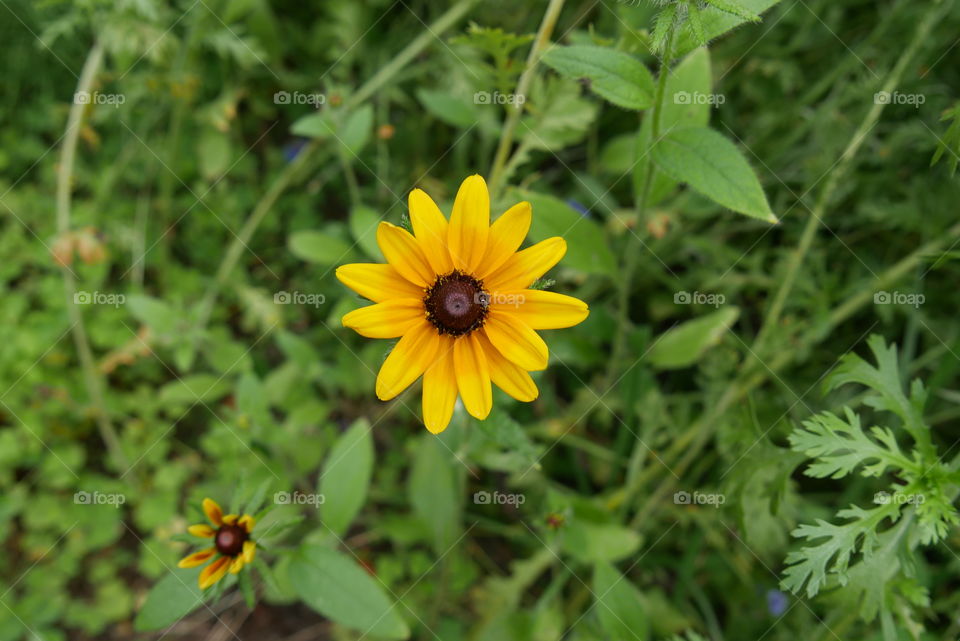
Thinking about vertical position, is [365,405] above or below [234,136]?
below

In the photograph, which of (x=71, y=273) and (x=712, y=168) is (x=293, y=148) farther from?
(x=712, y=168)

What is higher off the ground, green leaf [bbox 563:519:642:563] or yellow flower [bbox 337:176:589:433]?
yellow flower [bbox 337:176:589:433]

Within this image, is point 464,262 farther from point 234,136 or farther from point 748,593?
point 234,136

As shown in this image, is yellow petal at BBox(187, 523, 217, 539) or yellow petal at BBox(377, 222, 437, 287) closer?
yellow petal at BBox(377, 222, 437, 287)

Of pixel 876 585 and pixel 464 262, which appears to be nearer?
pixel 464 262

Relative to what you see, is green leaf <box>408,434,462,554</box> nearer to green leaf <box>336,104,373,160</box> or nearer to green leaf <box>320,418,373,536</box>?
green leaf <box>320,418,373,536</box>

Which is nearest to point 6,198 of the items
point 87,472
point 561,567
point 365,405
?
point 87,472

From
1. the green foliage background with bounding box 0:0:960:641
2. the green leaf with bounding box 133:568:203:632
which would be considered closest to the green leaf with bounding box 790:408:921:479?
the green foliage background with bounding box 0:0:960:641

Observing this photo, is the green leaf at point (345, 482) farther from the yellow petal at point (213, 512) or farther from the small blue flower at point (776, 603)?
the small blue flower at point (776, 603)
